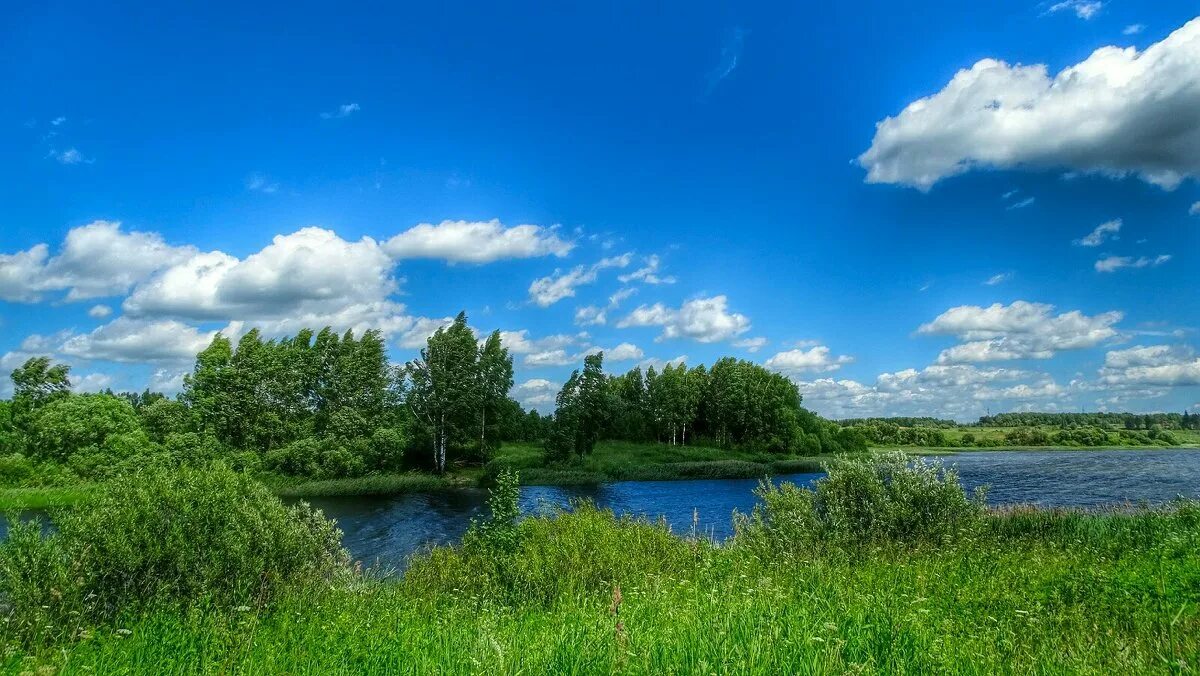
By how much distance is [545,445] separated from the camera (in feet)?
224

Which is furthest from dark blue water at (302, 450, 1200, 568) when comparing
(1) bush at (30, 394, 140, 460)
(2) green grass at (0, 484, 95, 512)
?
(1) bush at (30, 394, 140, 460)

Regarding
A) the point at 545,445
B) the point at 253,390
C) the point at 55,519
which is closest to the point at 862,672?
the point at 55,519

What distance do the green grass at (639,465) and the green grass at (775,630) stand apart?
51845 millimetres

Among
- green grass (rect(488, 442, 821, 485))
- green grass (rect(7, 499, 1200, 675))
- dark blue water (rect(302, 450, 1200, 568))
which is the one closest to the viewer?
green grass (rect(7, 499, 1200, 675))

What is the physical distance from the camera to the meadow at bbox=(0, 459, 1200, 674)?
4609mm

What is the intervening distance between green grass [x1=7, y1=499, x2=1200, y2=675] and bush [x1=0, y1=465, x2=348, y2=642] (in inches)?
51.5

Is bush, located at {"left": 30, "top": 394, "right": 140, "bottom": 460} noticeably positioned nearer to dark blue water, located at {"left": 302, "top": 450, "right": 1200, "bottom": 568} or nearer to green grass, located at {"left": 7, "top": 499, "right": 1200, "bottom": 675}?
dark blue water, located at {"left": 302, "top": 450, "right": 1200, "bottom": 568}

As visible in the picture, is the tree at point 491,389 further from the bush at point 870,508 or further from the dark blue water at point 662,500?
the bush at point 870,508

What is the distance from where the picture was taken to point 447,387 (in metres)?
66.7

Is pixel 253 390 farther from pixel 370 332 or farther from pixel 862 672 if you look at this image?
pixel 862 672

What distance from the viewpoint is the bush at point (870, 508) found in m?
15.8

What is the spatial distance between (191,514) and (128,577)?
1.29 metres

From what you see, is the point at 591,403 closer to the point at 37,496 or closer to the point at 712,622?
the point at 37,496

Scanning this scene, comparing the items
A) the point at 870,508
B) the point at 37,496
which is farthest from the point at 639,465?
the point at 870,508
